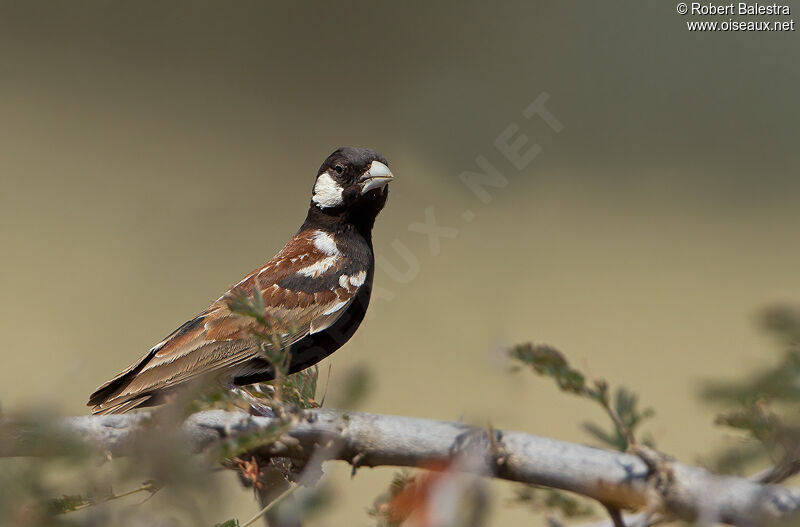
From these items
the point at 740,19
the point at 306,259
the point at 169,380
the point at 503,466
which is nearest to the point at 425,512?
the point at 503,466

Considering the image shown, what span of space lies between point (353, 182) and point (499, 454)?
1.34 metres

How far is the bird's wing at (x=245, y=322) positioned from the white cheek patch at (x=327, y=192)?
0.08m

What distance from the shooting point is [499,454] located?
56 cm

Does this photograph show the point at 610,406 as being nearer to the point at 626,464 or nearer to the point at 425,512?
the point at 626,464

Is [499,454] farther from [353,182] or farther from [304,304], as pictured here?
[353,182]

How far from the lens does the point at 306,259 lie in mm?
1798

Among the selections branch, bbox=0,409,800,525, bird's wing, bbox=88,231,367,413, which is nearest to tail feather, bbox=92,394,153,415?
bird's wing, bbox=88,231,367,413

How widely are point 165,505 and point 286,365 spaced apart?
0.23 meters

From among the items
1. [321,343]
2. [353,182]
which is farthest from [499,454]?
[353,182]

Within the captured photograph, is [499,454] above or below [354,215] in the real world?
below

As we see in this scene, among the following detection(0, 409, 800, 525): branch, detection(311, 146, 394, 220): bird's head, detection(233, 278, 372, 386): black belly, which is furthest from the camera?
detection(311, 146, 394, 220): bird's head

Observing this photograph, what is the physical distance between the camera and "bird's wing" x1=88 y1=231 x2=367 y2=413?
1.43 metres

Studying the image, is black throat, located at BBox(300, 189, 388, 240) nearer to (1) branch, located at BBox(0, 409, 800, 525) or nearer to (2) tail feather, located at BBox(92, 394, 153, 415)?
(2) tail feather, located at BBox(92, 394, 153, 415)

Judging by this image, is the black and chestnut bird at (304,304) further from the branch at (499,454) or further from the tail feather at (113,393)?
the branch at (499,454)
